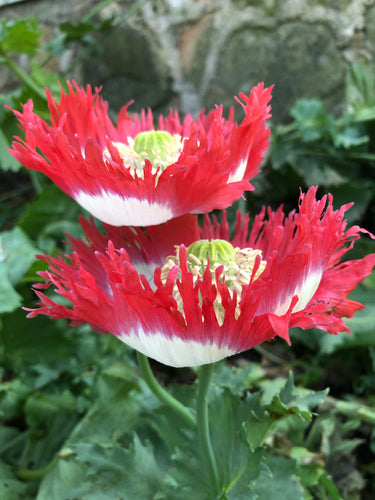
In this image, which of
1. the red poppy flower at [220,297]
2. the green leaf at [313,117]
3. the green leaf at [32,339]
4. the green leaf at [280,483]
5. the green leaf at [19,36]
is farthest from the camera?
the green leaf at [313,117]

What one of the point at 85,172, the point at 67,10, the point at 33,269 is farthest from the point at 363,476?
the point at 67,10

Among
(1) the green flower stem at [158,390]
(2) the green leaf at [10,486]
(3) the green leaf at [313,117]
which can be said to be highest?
(1) the green flower stem at [158,390]

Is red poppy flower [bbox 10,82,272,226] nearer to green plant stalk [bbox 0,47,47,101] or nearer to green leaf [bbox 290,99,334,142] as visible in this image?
green plant stalk [bbox 0,47,47,101]

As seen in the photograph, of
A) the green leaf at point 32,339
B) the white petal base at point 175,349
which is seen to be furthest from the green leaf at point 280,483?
the green leaf at point 32,339

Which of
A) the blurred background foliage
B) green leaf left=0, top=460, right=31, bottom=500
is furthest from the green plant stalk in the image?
green leaf left=0, top=460, right=31, bottom=500

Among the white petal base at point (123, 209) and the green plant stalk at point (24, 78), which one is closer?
the white petal base at point (123, 209)

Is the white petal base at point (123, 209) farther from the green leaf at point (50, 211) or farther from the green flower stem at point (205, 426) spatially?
the green leaf at point (50, 211)

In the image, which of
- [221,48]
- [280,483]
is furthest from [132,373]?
[221,48]
